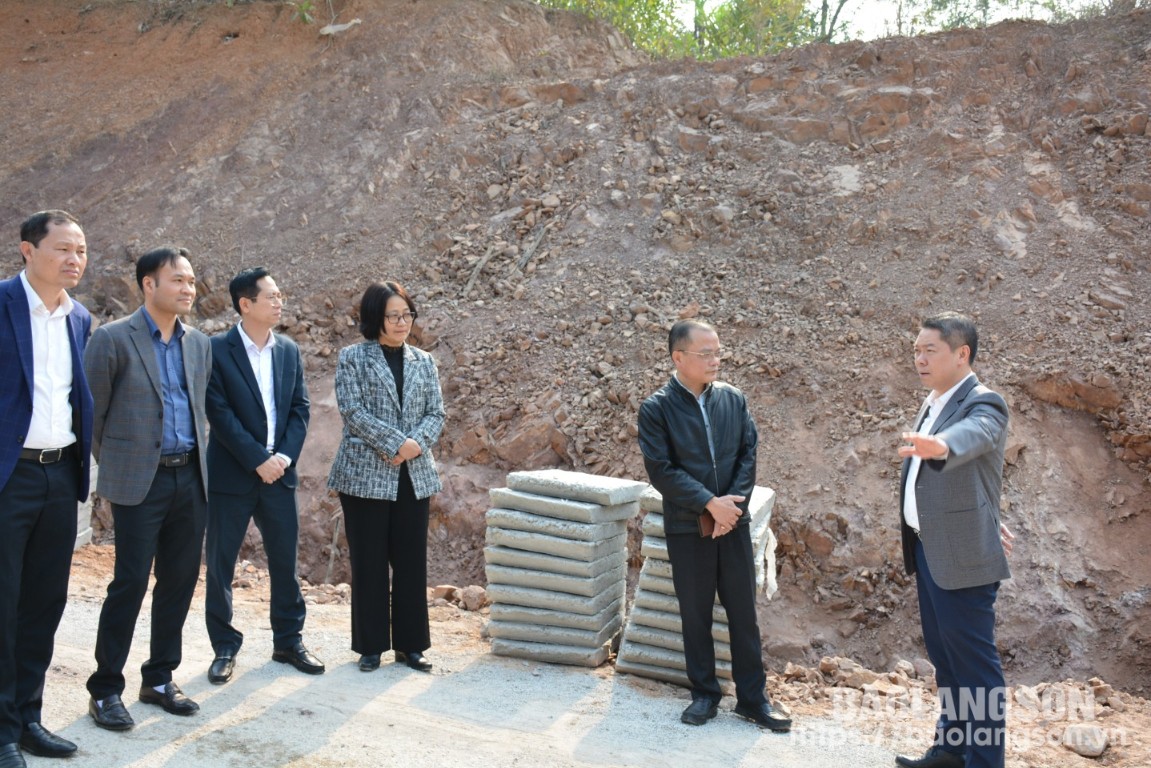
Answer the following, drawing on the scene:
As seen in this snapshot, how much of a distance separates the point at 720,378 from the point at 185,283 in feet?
17.8

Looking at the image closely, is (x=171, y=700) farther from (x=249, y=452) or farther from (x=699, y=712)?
(x=699, y=712)

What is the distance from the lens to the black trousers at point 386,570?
510cm

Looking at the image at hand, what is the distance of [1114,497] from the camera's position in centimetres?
800

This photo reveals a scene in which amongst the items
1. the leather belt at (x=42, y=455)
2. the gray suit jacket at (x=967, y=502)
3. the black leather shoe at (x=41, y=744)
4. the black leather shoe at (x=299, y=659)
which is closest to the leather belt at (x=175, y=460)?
the leather belt at (x=42, y=455)

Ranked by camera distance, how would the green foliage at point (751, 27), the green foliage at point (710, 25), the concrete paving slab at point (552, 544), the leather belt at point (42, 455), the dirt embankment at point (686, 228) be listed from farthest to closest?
the green foliage at point (751, 27) < the green foliage at point (710, 25) < the dirt embankment at point (686, 228) < the concrete paving slab at point (552, 544) < the leather belt at point (42, 455)

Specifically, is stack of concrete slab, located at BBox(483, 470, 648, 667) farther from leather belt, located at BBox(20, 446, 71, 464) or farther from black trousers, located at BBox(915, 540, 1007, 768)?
leather belt, located at BBox(20, 446, 71, 464)

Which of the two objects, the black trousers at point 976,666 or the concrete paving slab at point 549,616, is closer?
the black trousers at point 976,666

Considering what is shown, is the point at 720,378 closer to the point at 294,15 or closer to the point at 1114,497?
the point at 1114,497

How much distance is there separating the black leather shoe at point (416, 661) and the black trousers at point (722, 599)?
1.47 m

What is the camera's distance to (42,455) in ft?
12.3

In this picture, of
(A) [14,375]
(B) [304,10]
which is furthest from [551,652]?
(B) [304,10]

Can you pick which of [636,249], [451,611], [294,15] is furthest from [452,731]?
[294,15]

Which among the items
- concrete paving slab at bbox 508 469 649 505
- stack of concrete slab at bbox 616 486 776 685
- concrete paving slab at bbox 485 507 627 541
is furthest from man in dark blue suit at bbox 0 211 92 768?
stack of concrete slab at bbox 616 486 776 685

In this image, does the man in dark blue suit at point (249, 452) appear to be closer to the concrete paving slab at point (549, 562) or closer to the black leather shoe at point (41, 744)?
the black leather shoe at point (41, 744)
